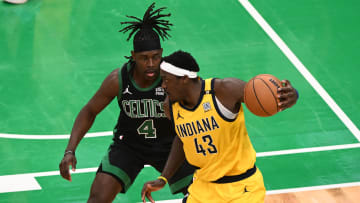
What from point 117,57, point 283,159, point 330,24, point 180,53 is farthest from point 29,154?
point 330,24

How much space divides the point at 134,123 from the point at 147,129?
16 centimetres

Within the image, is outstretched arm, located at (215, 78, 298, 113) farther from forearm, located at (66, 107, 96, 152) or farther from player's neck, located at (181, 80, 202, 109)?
forearm, located at (66, 107, 96, 152)

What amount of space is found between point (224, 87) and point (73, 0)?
26.9 ft

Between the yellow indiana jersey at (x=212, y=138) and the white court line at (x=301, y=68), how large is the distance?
158 inches

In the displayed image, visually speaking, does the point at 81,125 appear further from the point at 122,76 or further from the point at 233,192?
the point at 233,192

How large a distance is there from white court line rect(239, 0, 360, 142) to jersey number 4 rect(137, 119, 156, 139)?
3.67m

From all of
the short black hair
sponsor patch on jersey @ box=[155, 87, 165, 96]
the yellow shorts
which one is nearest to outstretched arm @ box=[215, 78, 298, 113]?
the short black hair

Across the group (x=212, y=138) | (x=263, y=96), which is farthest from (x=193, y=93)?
(x=263, y=96)

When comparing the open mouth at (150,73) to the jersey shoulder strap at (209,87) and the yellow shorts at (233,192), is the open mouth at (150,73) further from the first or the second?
the yellow shorts at (233,192)

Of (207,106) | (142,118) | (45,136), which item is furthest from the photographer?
(45,136)

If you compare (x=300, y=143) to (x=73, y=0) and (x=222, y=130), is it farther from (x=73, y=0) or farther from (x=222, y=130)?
(x=73, y=0)

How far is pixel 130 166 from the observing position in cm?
738

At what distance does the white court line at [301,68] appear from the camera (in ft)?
33.1

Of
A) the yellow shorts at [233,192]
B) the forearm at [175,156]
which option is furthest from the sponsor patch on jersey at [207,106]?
the yellow shorts at [233,192]
